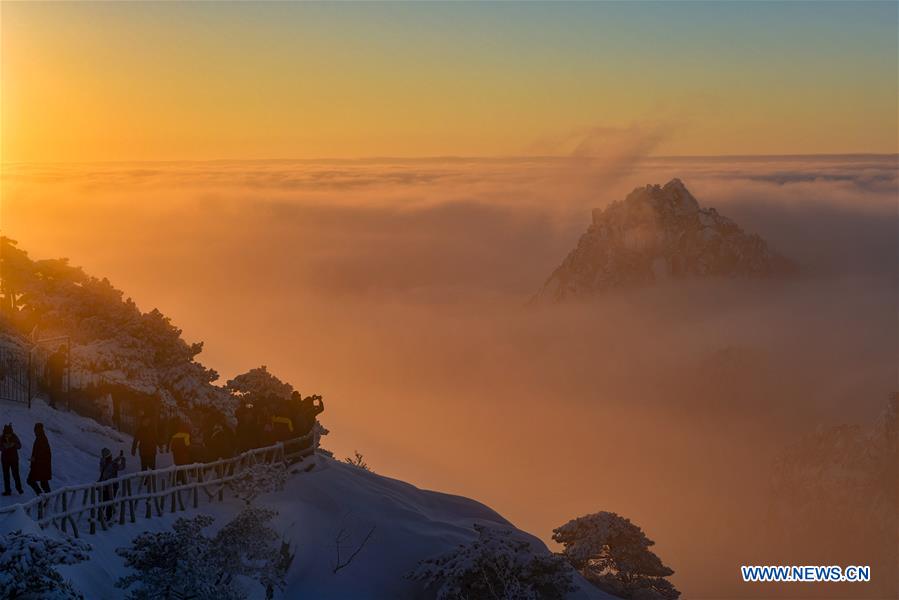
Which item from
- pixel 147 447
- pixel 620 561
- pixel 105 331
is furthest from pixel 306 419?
pixel 620 561

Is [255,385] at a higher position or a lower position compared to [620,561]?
higher

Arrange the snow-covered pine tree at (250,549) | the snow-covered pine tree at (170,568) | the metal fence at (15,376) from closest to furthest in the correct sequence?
the snow-covered pine tree at (170,568) → the snow-covered pine tree at (250,549) → the metal fence at (15,376)

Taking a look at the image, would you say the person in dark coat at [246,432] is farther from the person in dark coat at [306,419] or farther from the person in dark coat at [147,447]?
the person in dark coat at [147,447]

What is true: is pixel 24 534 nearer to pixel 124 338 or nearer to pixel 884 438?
pixel 124 338

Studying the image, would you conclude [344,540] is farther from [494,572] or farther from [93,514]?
[93,514]

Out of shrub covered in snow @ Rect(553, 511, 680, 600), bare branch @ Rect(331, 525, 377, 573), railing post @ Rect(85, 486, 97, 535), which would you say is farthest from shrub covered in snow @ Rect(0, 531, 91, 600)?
shrub covered in snow @ Rect(553, 511, 680, 600)

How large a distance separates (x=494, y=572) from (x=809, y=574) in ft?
461

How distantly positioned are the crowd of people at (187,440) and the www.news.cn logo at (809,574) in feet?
349

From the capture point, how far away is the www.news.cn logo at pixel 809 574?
136 m

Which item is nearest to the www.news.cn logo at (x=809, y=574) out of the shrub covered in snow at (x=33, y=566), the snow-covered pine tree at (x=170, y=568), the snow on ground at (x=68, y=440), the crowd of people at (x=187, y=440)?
the crowd of people at (x=187, y=440)

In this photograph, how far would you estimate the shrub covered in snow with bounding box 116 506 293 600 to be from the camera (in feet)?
76.8

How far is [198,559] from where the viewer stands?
2388 centimetres

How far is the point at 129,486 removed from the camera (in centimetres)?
2841

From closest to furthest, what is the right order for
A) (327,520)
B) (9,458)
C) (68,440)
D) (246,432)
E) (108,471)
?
(9,458)
(108,471)
(327,520)
(68,440)
(246,432)
